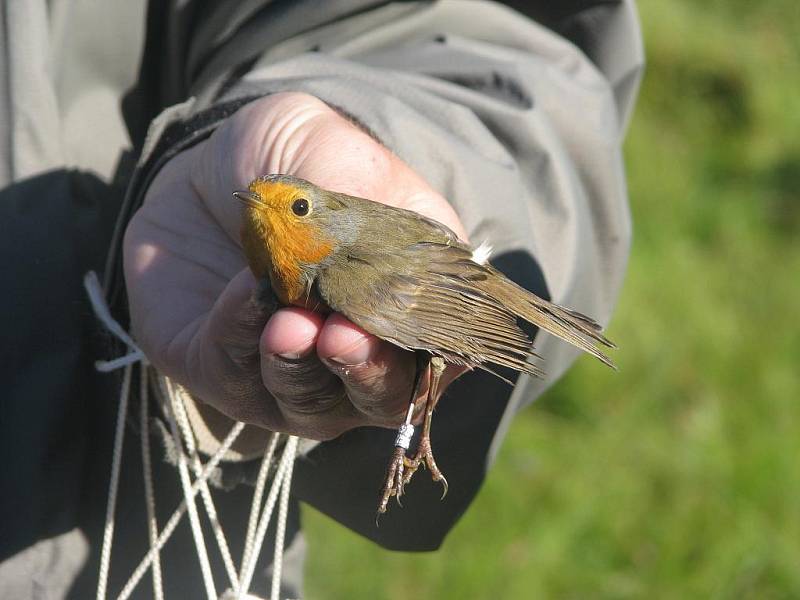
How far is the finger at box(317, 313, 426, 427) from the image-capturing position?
73.2 inches

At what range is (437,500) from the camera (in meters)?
2.38

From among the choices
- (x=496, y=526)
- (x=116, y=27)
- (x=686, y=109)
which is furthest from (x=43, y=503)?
(x=686, y=109)

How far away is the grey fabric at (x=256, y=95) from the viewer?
88.8 inches

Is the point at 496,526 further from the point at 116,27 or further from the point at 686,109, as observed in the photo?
the point at 686,109

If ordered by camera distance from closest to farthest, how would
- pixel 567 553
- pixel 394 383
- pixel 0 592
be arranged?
1. pixel 394 383
2. pixel 0 592
3. pixel 567 553

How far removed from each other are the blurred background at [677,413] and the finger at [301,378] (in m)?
2.03

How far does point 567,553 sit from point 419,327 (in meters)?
2.23

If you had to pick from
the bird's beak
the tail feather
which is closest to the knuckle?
the bird's beak

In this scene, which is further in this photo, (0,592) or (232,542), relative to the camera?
(232,542)

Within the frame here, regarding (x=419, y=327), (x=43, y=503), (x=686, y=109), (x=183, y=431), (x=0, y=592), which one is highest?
(x=686, y=109)

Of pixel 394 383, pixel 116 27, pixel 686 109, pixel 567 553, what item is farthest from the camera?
pixel 686 109

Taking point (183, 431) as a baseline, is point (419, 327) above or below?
above

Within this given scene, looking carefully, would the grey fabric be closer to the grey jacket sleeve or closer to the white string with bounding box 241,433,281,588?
the grey jacket sleeve

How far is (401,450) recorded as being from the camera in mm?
2082
